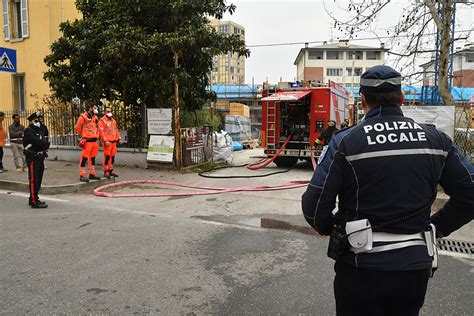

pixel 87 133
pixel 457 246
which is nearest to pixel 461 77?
pixel 457 246

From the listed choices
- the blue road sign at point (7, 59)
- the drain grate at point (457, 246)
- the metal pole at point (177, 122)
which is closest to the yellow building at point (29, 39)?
the blue road sign at point (7, 59)

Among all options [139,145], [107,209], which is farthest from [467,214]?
[139,145]

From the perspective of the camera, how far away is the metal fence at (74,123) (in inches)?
517

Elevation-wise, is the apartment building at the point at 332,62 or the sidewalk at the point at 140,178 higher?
the apartment building at the point at 332,62

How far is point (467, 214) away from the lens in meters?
2.17

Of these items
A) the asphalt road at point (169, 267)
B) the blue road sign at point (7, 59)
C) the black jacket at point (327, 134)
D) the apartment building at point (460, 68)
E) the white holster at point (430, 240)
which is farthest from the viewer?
the black jacket at point (327, 134)

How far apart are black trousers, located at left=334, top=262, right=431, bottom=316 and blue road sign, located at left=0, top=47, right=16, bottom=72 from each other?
10.8 m

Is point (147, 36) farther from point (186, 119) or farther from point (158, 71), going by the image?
point (186, 119)

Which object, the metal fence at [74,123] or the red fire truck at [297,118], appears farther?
the red fire truck at [297,118]

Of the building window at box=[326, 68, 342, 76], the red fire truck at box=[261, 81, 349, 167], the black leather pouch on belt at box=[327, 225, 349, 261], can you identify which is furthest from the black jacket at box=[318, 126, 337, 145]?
the building window at box=[326, 68, 342, 76]

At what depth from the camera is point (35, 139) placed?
7434mm

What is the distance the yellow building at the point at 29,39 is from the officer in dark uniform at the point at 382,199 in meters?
19.0

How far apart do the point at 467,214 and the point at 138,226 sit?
16.4 feet

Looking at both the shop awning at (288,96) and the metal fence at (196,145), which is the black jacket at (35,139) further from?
the shop awning at (288,96)
